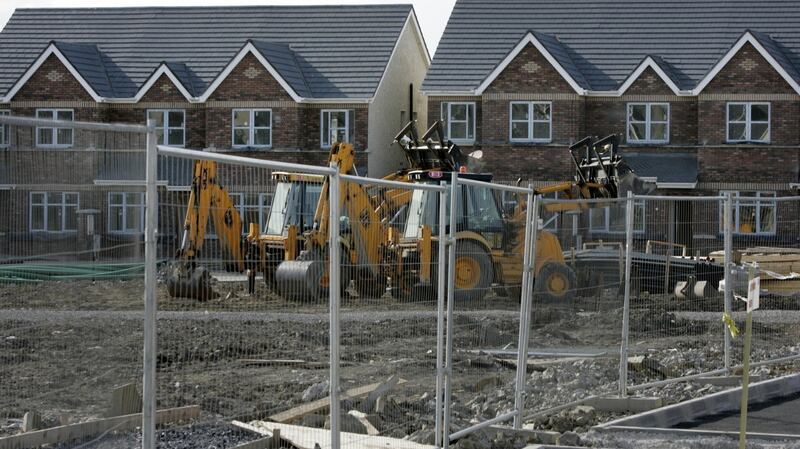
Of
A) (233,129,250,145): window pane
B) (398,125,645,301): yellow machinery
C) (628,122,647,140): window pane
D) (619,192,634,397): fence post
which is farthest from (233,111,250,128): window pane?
(619,192,634,397): fence post

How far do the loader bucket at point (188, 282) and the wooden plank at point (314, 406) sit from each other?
1.48m

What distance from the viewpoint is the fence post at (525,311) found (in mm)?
10398

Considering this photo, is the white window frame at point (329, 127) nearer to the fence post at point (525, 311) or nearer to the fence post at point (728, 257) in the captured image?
the fence post at point (728, 257)

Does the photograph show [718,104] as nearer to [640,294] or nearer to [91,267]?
[640,294]

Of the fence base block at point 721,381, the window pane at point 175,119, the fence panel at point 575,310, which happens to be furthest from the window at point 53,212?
the window pane at point 175,119

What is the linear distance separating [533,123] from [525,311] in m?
31.2

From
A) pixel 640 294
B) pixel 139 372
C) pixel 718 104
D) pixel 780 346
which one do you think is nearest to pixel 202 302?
pixel 139 372

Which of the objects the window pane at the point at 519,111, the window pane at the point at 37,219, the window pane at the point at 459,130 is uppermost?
the window pane at the point at 519,111

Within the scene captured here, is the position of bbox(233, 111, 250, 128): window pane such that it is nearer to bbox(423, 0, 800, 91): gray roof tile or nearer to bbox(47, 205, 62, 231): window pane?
bbox(423, 0, 800, 91): gray roof tile

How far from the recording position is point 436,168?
2734 centimetres

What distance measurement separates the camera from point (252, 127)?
4206cm

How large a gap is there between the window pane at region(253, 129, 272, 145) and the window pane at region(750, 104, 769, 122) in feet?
52.0

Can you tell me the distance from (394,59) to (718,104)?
11.6 m

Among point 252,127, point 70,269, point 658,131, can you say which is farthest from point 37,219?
point 658,131
